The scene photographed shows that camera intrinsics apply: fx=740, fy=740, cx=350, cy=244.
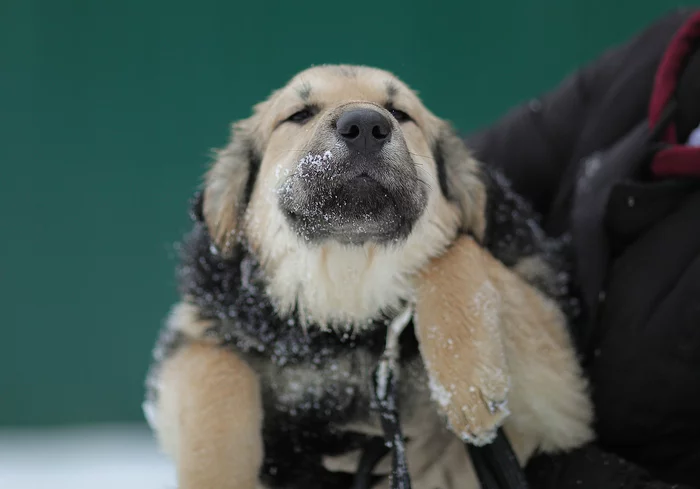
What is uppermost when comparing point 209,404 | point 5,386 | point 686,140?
point 5,386

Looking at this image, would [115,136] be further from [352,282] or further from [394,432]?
[394,432]

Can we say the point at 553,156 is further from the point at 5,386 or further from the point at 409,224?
the point at 5,386

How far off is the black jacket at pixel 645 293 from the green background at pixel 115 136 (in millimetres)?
2483

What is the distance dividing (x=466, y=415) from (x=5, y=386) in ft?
12.5

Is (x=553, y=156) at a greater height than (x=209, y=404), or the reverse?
(x=553, y=156)

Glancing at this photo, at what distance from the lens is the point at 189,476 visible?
5.68ft

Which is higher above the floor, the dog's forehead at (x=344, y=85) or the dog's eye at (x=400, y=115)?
the dog's forehead at (x=344, y=85)

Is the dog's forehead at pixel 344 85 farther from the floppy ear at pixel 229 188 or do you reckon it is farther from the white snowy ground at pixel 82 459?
the white snowy ground at pixel 82 459

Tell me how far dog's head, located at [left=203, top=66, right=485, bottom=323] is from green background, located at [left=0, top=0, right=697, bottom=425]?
246 centimetres

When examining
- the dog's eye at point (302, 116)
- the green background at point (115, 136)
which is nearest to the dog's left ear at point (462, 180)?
the dog's eye at point (302, 116)

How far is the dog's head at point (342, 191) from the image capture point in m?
1.66

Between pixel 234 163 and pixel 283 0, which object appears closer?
pixel 234 163

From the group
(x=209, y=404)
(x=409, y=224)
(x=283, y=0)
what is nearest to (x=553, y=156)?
(x=409, y=224)

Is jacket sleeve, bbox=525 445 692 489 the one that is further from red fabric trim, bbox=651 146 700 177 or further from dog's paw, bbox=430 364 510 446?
red fabric trim, bbox=651 146 700 177
